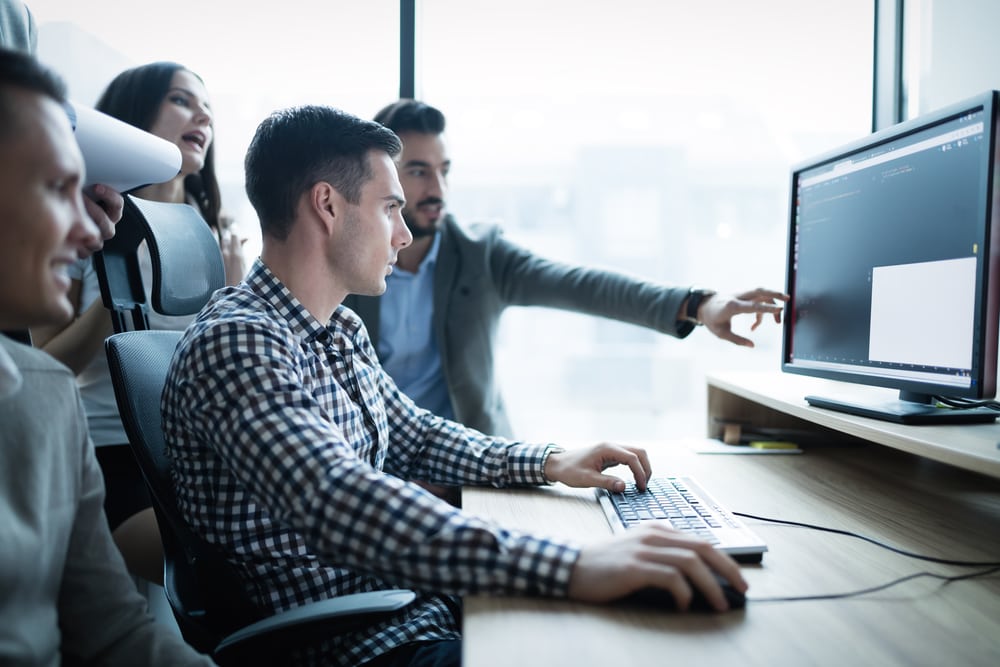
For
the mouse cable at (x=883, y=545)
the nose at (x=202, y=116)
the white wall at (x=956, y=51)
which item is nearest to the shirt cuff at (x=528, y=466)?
the mouse cable at (x=883, y=545)

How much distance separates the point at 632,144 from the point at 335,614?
2.05m

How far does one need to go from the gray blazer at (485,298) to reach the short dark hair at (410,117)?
0.94 ft

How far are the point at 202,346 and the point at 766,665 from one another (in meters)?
0.71

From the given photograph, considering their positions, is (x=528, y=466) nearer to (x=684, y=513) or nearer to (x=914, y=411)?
(x=684, y=513)

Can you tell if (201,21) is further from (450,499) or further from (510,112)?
(450,499)

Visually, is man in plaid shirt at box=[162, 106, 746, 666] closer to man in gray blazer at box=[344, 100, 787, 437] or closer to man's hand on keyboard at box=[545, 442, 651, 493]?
man's hand on keyboard at box=[545, 442, 651, 493]

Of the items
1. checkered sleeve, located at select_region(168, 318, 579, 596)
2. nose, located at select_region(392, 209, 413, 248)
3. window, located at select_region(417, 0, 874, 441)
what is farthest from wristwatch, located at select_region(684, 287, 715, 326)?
checkered sleeve, located at select_region(168, 318, 579, 596)

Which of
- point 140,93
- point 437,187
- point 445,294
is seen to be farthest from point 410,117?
point 140,93

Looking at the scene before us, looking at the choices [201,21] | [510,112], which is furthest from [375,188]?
[201,21]

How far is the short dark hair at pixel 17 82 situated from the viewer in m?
0.60

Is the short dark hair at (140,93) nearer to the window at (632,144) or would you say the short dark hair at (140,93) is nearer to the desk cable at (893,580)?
the window at (632,144)

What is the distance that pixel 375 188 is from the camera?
3.69 feet

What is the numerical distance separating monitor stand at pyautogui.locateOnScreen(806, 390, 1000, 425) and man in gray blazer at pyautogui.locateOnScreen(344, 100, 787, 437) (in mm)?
769

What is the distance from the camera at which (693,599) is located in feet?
2.27
